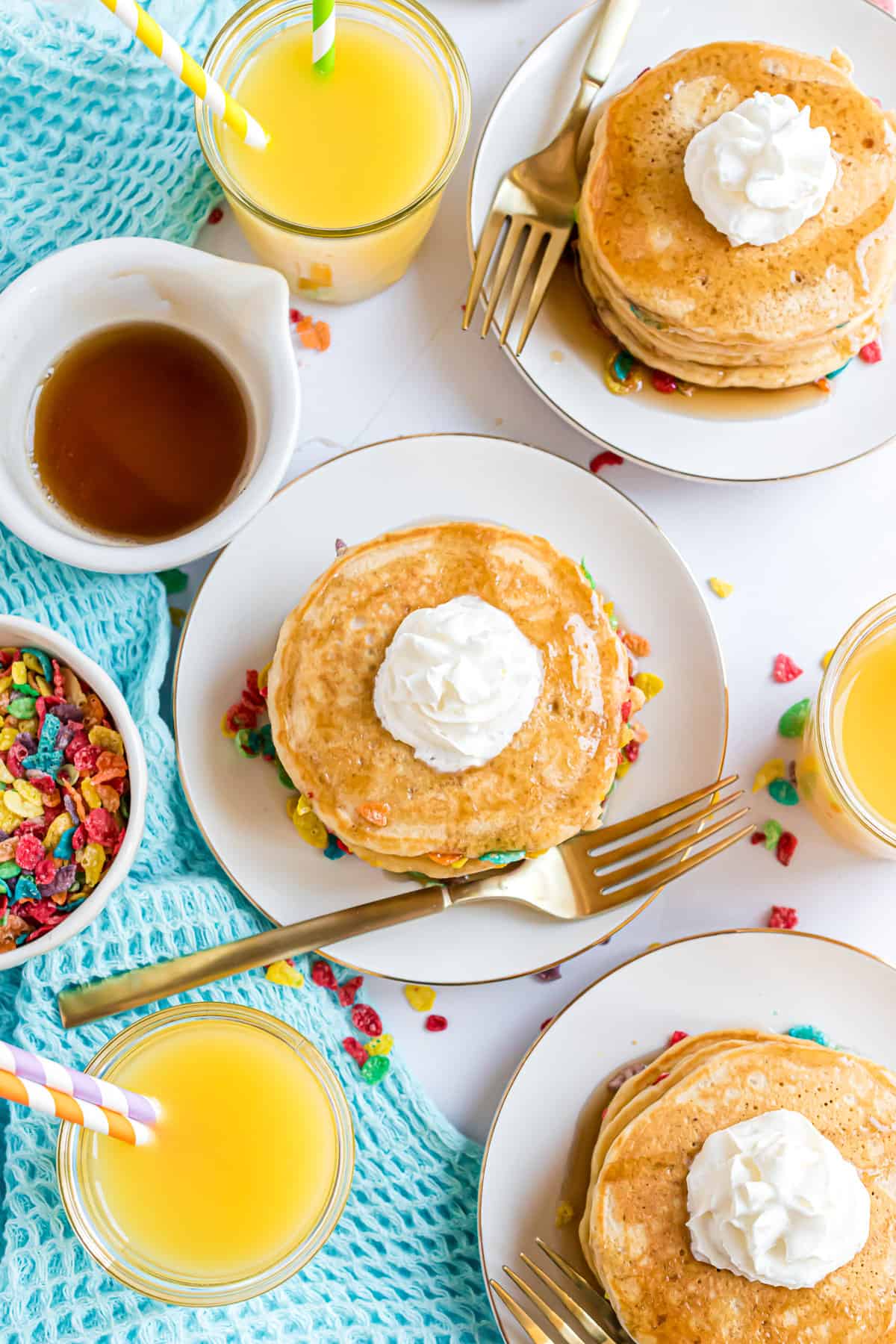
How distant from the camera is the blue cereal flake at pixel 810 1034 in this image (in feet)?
7.62

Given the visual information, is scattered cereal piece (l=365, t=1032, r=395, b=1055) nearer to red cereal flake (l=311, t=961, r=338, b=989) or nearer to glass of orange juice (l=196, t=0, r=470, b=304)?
red cereal flake (l=311, t=961, r=338, b=989)

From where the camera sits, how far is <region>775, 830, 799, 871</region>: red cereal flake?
2.48 meters

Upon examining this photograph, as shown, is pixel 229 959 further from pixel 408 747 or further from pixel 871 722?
pixel 871 722

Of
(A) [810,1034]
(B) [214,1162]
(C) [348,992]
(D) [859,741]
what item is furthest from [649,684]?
(B) [214,1162]

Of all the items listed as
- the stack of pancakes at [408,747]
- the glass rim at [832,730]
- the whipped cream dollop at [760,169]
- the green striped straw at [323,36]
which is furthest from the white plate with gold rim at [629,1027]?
the green striped straw at [323,36]

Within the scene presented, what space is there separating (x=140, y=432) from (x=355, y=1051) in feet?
4.14

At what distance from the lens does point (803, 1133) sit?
211 cm

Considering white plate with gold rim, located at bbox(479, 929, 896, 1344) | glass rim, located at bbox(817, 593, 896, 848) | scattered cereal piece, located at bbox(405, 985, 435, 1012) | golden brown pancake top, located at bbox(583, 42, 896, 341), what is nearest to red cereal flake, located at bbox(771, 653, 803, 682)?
glass rim, located at bbox(817, 593, 896, 848)

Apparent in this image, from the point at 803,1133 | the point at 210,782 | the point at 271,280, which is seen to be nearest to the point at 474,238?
the point at 271,280

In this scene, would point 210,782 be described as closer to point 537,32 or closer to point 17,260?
point 17,260

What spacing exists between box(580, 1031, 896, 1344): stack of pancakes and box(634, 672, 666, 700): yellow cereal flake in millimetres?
657

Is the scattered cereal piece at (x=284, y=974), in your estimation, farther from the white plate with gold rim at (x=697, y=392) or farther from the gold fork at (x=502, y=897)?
the white plate with gold rim at (x=697, y=392)

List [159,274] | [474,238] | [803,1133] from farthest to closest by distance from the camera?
[474,238], [159,274], [803,1133]

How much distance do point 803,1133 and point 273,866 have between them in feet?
3.42
